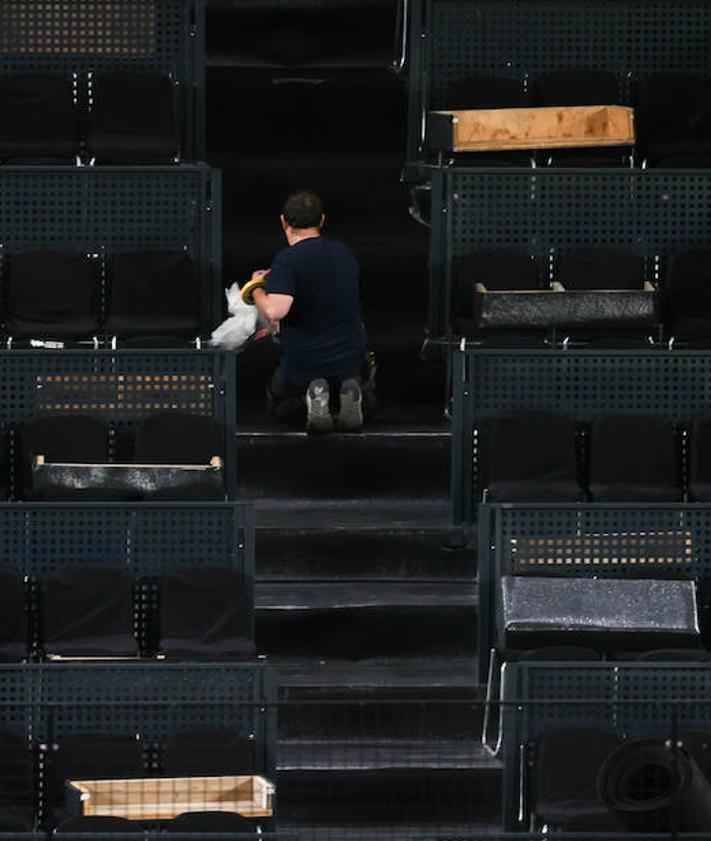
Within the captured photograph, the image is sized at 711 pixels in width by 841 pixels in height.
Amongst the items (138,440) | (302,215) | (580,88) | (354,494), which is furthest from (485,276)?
(138,440)

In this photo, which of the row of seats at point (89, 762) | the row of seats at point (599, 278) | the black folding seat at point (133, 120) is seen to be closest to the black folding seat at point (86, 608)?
the row of seats at point (89, 762)

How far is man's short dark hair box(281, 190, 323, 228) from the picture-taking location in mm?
12406

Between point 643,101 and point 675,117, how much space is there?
216 millimetres

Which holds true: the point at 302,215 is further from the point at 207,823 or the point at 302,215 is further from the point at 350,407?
the point at 207,823

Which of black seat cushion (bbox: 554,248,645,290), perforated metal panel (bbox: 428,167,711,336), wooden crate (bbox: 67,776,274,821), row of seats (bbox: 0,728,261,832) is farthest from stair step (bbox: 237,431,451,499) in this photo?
wooden crate (bbox: 67,776,274,821)

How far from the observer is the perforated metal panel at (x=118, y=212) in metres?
13.3

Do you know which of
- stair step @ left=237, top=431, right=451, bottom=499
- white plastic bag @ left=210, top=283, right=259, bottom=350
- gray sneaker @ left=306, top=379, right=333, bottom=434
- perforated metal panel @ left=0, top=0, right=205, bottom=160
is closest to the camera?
gray sneaker @ left=306, top=379, right=333, bottom=434

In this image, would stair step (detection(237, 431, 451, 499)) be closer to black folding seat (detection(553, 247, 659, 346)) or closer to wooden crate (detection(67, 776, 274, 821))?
black folding seat (detection(553, 247, 659, 346))

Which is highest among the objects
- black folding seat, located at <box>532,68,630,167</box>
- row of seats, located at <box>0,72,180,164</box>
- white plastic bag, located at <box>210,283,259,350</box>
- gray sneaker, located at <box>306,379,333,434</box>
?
black folding seat, located at <box>532,68,630,167</box>

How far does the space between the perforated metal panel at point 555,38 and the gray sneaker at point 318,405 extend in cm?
275

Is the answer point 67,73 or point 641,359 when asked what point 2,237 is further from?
point 641,359

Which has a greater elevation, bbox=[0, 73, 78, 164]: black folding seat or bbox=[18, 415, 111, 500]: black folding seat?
bbox=[0, 73, 78, 164]: black folding seat

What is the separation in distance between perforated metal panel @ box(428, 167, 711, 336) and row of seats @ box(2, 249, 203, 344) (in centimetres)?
131

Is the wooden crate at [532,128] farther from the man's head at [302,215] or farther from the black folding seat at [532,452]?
the black folding seat at [532,452]
